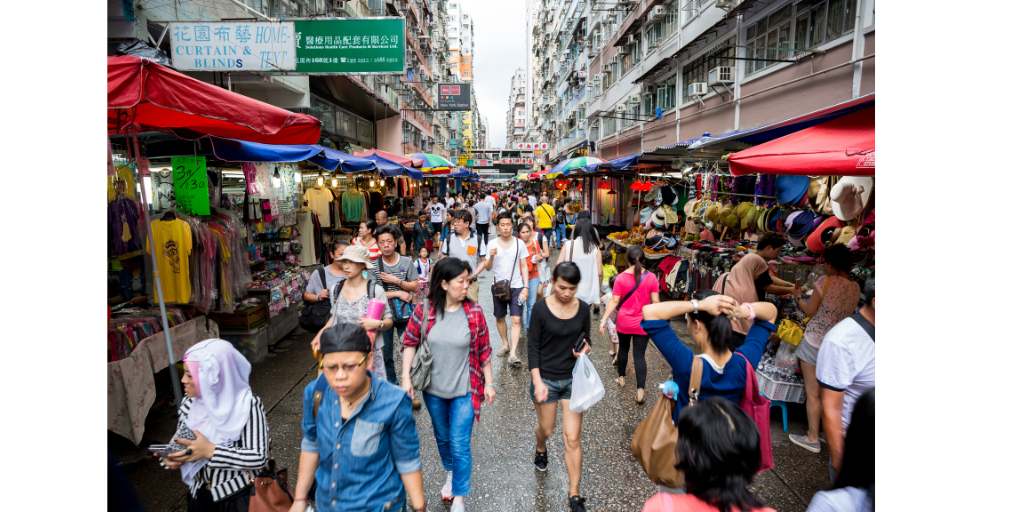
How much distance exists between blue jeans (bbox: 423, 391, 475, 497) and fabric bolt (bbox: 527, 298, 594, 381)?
54cm

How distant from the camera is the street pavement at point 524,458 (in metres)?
3.47

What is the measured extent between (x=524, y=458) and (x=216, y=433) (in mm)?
2508

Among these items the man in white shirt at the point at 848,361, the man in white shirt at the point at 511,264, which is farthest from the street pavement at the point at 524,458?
the man in white shirt at the point at 848,361

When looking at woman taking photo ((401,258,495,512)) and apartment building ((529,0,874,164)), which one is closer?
woman taking photo ((401,258,495,512))

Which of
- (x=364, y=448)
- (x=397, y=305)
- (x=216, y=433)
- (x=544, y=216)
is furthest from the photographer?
(x=544, y=216)

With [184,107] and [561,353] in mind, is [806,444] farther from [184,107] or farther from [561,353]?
[184,107]

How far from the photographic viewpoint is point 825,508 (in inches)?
65.2

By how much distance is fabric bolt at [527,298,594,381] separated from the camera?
129 inches

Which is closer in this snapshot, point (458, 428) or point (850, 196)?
point (458, 428)

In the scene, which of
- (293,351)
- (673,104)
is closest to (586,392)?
(293,351)

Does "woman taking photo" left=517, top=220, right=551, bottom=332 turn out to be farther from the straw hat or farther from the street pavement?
the straw hat

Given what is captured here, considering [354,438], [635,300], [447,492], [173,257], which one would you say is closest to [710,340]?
[354,438]

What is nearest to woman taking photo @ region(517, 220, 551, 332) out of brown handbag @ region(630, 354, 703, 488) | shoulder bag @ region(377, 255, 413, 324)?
shoulder bag @ region(377, 255, 413, 324)

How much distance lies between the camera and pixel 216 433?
226cm
